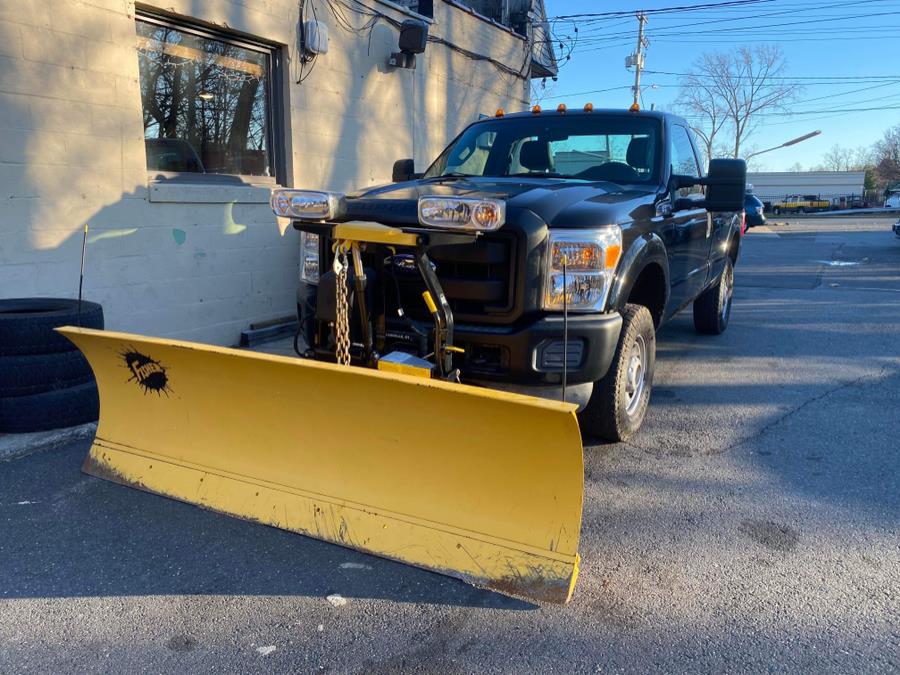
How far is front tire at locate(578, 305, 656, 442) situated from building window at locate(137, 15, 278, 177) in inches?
175

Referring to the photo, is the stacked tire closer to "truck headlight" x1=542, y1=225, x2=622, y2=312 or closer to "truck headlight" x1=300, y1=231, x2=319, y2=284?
"truck headlight" x1=300, y1=231, x2=319, y2=284

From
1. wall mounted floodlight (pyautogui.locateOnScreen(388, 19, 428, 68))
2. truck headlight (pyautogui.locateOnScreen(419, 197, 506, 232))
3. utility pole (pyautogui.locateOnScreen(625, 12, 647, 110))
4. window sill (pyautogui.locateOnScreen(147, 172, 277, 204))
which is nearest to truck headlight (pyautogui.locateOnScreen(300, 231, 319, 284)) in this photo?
truck headlight (pyautogui.locateOnScreen(419, 197, 506, 232))

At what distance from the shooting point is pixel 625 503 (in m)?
3.55

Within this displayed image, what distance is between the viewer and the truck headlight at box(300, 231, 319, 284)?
4152 mm

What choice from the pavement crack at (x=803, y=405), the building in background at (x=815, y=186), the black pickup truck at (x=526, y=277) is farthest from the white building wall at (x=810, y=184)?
the black pickup truck at (x=526, y=277)

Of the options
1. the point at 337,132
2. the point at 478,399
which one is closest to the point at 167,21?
the point at 337,132

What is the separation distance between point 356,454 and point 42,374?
8.10 feet

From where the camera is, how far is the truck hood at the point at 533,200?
11.2 feet

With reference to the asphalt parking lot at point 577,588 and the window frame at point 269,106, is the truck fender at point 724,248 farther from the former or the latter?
the window frame at point 269,106

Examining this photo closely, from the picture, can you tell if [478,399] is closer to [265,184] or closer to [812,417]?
[812,417]

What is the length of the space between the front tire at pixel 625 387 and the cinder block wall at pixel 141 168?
A: 4017 millimetres

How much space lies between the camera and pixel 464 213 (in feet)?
9.73

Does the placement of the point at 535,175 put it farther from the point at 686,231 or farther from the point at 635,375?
the point at 635,375

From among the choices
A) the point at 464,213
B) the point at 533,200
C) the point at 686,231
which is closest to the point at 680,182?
the point at 686,231
